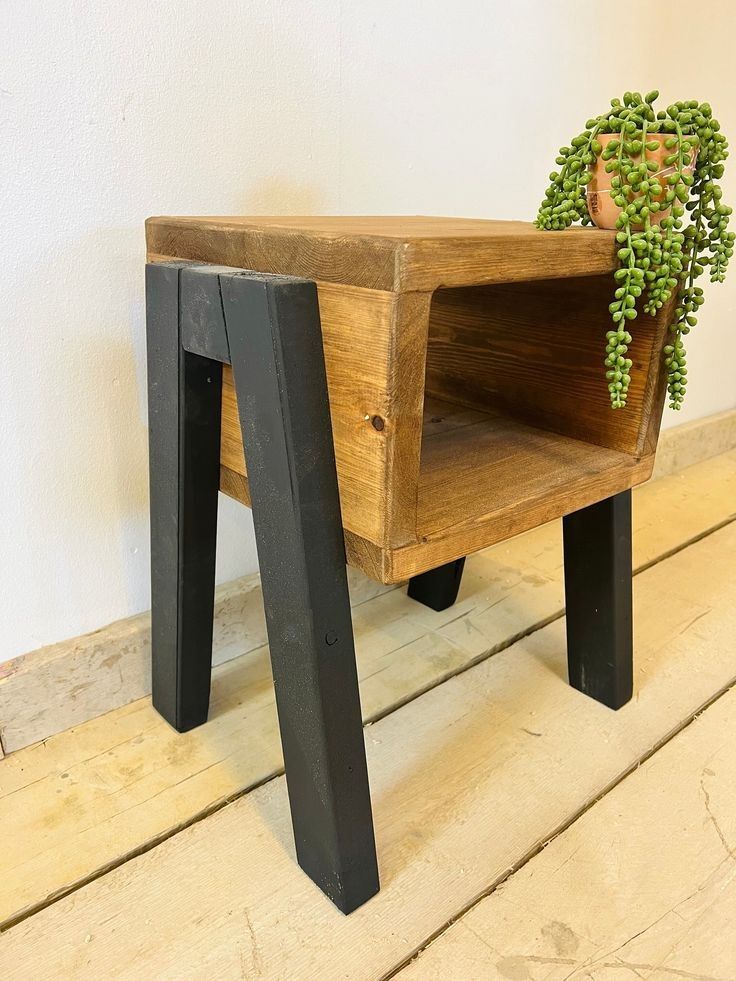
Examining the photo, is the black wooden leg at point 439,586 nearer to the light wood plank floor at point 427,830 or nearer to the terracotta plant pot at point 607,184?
the light wood plank floor at point 427,830

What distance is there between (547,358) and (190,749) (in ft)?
1.94

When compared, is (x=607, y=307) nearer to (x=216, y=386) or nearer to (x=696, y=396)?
(x=216, y=386)

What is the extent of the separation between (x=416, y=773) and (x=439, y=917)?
0.57ft

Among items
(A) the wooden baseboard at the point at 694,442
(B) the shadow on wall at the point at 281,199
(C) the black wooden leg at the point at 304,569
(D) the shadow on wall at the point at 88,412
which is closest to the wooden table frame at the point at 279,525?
(C) the black wooden leg at the point at 304,569

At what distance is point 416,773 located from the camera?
0.81m

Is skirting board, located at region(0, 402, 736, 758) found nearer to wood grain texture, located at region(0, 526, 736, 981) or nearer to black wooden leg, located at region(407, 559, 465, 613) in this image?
wood grain texture, located at region(0, 526, 736, 981)

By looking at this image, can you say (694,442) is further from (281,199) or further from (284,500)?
(284,500)

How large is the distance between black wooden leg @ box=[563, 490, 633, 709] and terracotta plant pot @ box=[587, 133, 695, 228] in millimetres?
297

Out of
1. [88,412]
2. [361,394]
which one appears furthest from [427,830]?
[88,412]

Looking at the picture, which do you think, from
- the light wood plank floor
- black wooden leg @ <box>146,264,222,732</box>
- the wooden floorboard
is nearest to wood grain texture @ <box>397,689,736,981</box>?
the light wood plank floor

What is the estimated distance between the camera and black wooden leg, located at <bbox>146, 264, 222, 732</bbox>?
2.22 ft

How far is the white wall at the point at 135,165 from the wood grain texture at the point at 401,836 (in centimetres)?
25

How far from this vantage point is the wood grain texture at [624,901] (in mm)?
608

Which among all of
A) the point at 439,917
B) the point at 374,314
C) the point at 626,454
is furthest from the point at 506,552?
the point at 374,314
